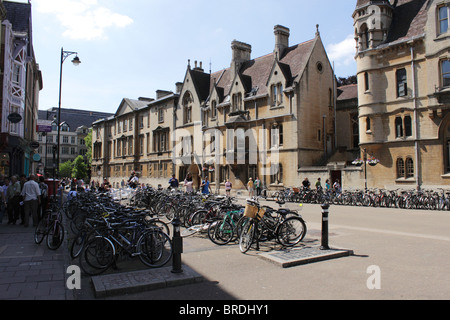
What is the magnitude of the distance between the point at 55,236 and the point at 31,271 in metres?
2.02

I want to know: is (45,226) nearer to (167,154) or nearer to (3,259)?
(3,259)

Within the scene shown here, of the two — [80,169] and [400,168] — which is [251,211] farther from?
[80,169]

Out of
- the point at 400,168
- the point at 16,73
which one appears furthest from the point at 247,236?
the point at 16,73

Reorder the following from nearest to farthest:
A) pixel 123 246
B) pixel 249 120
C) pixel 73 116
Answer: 1. pixel 123 246
2. pixel 249 120
3. pixel 73 116

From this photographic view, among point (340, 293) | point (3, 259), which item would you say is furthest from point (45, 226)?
point (340, 293)

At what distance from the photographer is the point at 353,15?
93.4ft

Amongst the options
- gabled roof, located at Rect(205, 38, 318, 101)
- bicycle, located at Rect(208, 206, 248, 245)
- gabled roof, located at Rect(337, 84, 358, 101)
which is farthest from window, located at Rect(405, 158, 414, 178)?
bicycle, located at Rect(208, 206, 248, 245)

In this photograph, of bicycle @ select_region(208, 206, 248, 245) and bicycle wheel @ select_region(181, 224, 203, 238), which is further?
bicycle wheel @ select_region(181, 224, 203, 238)

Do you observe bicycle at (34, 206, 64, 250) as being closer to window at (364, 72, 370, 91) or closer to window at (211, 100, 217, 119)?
window at (364, 72, 370, 91)

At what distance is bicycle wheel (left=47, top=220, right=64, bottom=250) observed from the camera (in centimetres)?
850

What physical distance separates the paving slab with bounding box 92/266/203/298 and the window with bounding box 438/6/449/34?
25100mm

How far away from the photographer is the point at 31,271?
654 centimetres

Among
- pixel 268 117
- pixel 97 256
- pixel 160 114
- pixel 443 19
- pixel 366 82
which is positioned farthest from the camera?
pixel 160 114

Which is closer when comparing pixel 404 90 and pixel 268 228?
pixel 268 228
